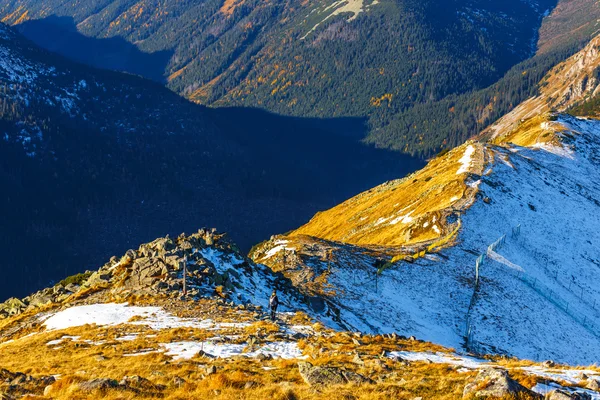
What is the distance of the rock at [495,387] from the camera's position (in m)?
18.0

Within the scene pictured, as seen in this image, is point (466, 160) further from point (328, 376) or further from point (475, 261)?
point (328, 376)

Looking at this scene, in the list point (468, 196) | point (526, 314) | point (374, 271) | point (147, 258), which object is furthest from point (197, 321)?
point (468, 196)

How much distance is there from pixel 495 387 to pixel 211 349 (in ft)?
43.3

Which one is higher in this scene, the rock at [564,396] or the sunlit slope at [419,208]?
the rock at [564,396]

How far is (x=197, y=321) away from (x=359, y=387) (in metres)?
14.3

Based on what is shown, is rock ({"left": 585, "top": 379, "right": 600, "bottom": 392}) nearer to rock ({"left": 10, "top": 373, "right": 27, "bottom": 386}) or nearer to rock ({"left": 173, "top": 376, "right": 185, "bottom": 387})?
rock ({"left": 173, "top": 376, "right": 185, "bottom": 387})

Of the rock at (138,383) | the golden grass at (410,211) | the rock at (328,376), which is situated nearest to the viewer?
the rock at (138,383)

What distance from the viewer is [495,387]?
18281 millimetres

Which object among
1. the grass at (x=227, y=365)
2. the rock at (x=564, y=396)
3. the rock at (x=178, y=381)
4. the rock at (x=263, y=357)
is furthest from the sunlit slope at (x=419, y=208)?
the rock at (x=564, y=396)

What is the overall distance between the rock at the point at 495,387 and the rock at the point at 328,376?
12.5 feet

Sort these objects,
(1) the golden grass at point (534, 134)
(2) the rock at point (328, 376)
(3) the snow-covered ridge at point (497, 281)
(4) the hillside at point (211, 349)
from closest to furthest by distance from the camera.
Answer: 1. (4) the hillside at point (211, 349)
2. (2) the rock at point (328, 376)
3. (3) the snow-covered ridge at point (497, 281)
4. (1) the golden grass at point (534, 134)

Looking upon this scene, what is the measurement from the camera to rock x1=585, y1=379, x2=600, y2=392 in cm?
1972

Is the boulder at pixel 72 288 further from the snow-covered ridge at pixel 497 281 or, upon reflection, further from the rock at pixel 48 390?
the rock at pixel 48 390

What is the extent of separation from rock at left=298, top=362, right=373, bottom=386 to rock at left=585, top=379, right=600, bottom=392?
685cm
